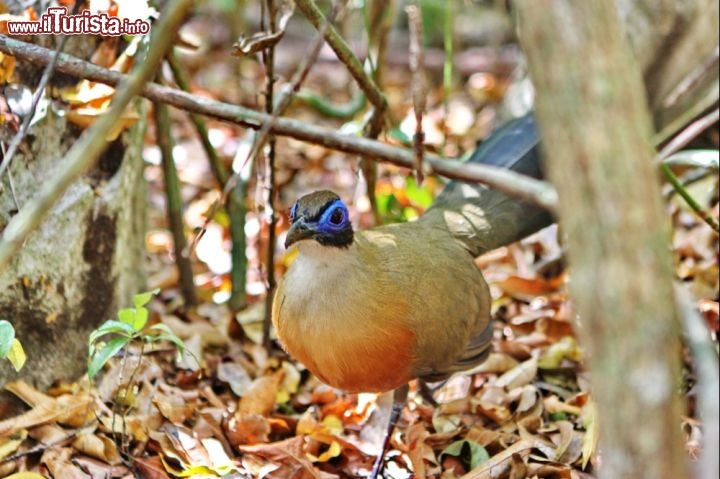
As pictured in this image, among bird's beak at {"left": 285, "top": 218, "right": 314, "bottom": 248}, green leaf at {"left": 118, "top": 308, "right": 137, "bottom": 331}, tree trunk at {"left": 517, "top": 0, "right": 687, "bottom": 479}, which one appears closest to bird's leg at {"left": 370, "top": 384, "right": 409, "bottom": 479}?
bird's beak at {"left": 285, "top": 218, "right": 314, "bottom": 248}

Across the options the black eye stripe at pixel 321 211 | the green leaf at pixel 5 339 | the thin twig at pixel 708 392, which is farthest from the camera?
the black eye stripe at pixel 321 211

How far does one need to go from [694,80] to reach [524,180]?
11.9 ft

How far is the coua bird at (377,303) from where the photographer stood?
4188 millimetres

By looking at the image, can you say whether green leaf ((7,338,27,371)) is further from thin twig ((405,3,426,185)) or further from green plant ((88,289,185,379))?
thin twig ((405,3,426,185))

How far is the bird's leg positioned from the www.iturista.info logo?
209 centimetres

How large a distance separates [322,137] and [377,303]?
142 centimetres

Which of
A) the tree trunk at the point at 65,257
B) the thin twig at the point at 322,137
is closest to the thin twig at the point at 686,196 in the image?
the thin twig at the point at 322,137

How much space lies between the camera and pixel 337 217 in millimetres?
4207

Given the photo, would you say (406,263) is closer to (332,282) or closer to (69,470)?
(332,282)

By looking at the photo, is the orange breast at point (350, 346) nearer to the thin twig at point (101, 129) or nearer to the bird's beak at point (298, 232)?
the bird's beak at point (298, 232)

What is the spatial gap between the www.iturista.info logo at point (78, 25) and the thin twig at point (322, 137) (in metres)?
0.50

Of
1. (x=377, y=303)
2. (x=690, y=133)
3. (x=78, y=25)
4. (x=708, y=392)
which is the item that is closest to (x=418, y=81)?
(x=708, y=392)

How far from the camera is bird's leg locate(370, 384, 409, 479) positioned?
180 inches

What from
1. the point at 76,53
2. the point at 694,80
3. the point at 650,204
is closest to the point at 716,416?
the point at 650,204
